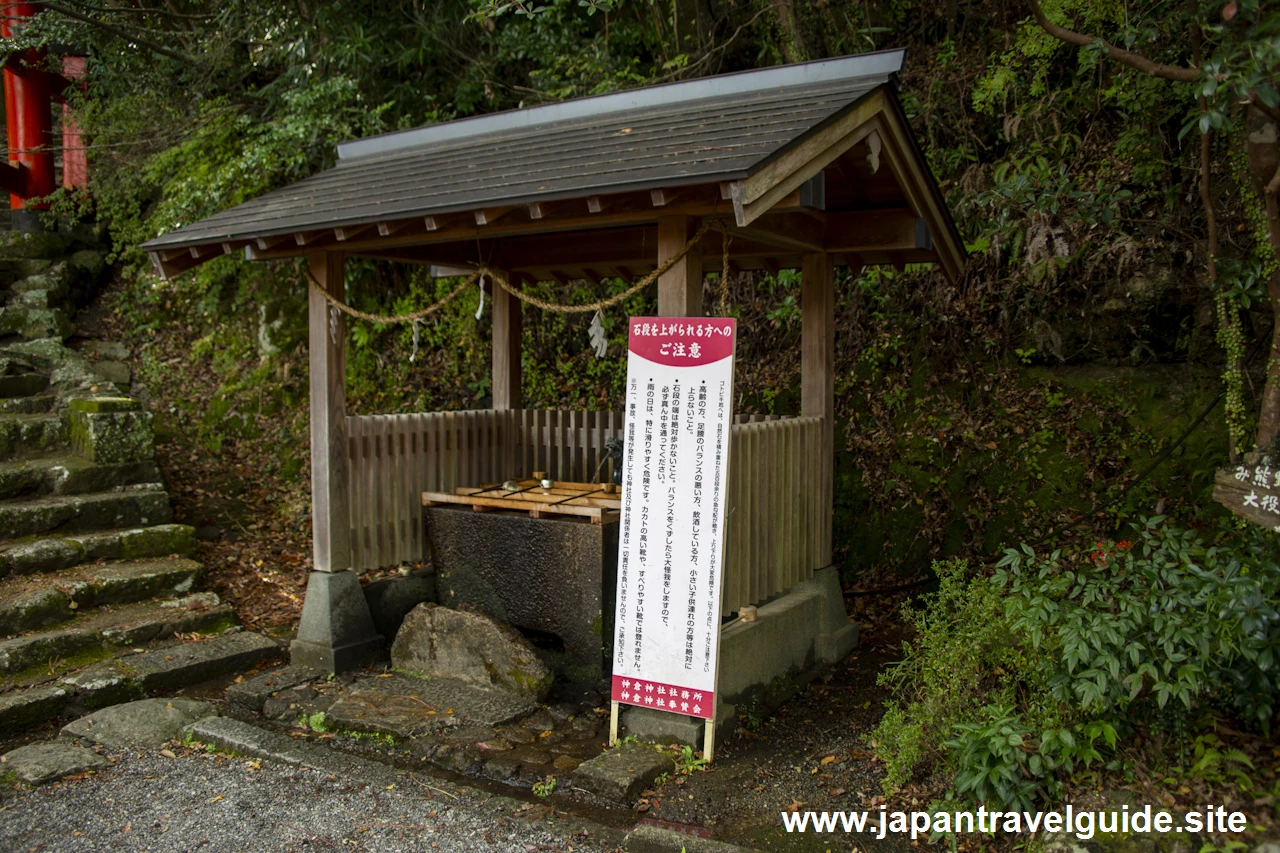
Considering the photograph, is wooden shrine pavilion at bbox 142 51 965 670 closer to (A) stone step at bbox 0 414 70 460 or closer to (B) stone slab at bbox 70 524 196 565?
(B) stone slab at bbox 70 524 196 565

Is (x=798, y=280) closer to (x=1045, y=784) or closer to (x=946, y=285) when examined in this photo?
(x=946, y=285)

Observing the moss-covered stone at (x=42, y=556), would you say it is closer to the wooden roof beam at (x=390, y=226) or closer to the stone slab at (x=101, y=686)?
the stone slab at (x=101, y=686)

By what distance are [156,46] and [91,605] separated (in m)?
8.41

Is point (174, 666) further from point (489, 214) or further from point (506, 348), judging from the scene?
point (489, 214)

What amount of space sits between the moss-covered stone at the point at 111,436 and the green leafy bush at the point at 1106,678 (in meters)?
7.04

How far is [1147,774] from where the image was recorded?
3521mm

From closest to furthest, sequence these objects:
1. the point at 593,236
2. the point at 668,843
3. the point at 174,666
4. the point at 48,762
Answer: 1. the point at 668,843
2. the point at 48,762
3. the point at 174,666
4. the point at 593,236

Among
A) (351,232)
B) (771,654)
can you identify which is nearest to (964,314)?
(771,654)

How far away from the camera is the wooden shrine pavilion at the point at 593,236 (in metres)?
4.70

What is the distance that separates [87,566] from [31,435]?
6.12ft

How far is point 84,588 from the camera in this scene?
6.52m

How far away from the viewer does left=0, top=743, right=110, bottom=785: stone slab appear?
182 inches

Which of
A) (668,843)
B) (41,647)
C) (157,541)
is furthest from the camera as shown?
(157,541)

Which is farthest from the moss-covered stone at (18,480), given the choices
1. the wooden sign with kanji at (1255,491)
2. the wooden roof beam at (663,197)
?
the wooden sign with kanji at (1255,491)
